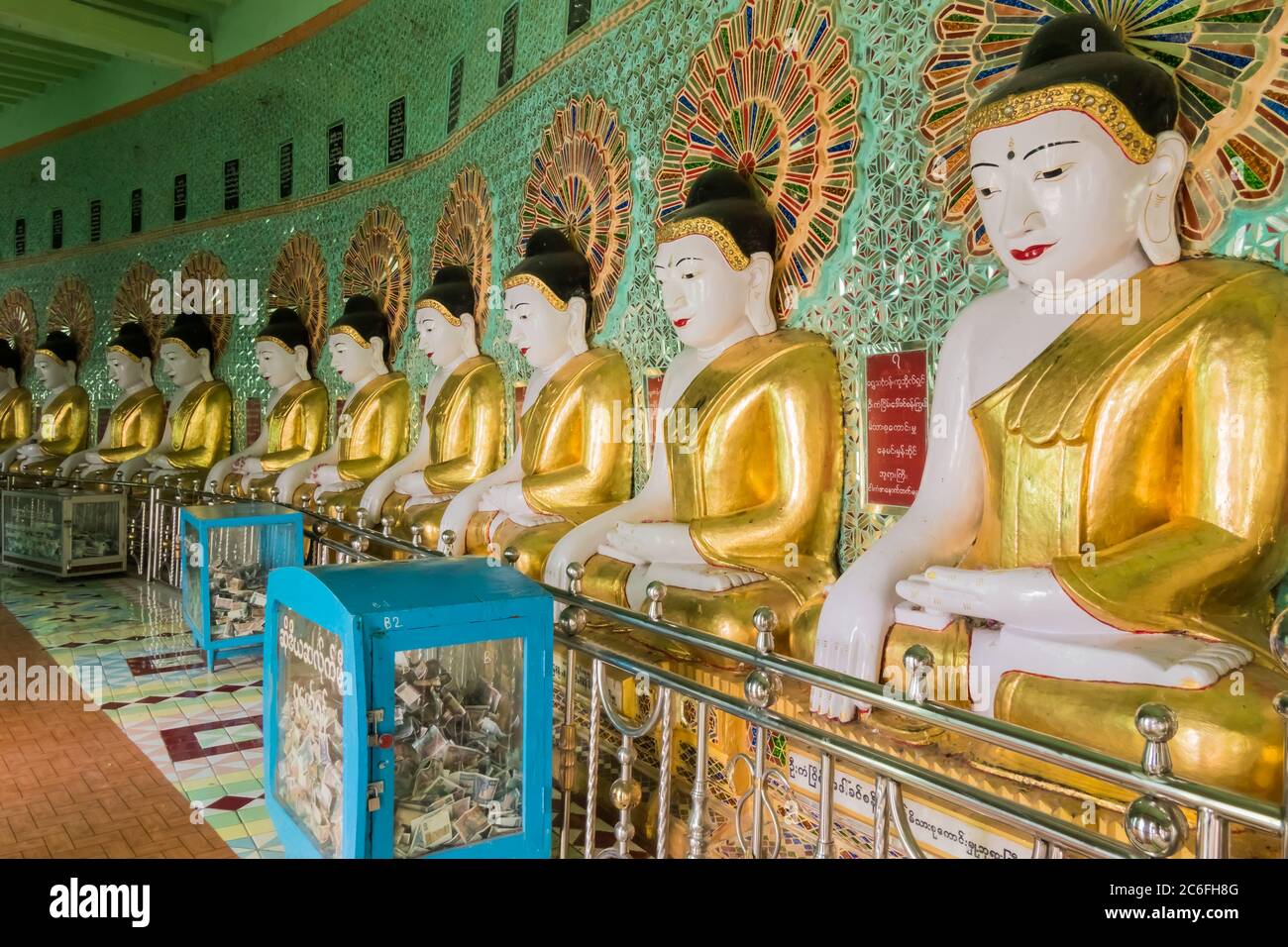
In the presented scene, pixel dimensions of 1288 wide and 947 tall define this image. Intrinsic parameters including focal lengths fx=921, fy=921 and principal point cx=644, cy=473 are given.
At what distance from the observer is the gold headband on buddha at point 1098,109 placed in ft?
6.33

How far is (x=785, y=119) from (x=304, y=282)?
15.5 feet

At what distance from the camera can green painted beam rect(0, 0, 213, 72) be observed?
6871 millimetres

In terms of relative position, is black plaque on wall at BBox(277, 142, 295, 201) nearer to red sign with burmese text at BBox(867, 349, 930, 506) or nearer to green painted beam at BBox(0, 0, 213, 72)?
green painted beam at BBox(0, 0, 213, 72)

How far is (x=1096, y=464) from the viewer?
1.91 metres

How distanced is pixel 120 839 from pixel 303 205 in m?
5.36

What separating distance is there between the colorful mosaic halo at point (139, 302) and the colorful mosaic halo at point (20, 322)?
6.25 feet

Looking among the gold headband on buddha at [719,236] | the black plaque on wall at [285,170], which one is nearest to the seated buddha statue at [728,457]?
the gold headband on buddha at [719,236]

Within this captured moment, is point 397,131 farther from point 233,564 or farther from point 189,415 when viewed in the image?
point 233,564

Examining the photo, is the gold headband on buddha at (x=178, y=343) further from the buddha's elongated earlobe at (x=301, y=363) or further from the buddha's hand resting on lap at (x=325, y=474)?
the buddha's hand resting on lap at (x=325, y=474)

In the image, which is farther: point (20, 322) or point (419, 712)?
point (20, 322)

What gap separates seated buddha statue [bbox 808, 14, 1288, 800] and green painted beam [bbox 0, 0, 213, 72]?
→ 7.43 m

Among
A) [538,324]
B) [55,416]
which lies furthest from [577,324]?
[55,416]

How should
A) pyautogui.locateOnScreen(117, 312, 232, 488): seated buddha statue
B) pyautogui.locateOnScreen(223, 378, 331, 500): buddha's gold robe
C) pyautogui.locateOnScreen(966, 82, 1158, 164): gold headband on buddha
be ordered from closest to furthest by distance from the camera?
pyautogui.locateOnScreen(966, 82, 1158, 164): gold headband on buddha, pyautogui.locateOnScreen(223, 378, 331, 500): buddha's gold robe, pyautogui.locateOnScreen(117, 312, 232, 488): seated buddha statue

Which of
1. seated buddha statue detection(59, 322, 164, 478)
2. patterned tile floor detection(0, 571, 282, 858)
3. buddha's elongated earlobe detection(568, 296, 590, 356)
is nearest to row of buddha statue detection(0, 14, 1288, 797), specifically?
buddha's elongated earlobe detection(568, 296, 590, 356)
